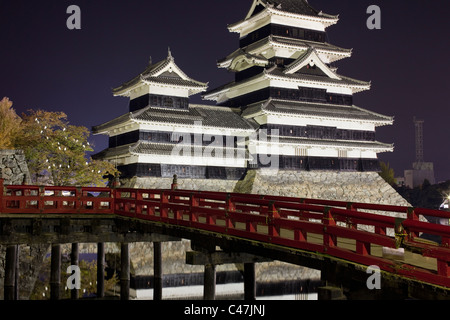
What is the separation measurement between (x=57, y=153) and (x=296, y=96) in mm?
23576

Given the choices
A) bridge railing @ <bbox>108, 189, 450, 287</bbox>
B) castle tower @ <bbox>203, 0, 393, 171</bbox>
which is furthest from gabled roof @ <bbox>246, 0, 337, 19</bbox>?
bridge railing @ <bbox>108, 189, 450, 287</bbox>

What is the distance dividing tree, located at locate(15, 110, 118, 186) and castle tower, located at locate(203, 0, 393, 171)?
48.8 ft

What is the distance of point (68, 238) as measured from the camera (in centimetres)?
2280

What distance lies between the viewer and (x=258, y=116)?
51000mm

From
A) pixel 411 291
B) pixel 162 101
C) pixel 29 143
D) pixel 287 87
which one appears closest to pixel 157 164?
pixel 162 101

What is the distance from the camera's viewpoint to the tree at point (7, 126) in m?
41.3

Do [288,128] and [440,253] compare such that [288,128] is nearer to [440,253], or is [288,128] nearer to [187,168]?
[187,168]

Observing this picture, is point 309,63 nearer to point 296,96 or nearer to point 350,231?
point 296,96

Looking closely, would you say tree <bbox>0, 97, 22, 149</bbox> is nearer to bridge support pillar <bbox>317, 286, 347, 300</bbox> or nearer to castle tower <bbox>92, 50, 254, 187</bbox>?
castle tower <bbox>92, 50, 254, 187</bbox>

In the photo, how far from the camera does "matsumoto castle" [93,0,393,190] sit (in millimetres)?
46500

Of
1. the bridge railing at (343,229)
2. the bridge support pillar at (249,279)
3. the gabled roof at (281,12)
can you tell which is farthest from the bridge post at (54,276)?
the gabled roof at (281,12)

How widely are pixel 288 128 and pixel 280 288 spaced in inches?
857

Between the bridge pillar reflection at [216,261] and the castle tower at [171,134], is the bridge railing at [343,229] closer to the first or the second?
the bridge pillar reflection at [216,261]

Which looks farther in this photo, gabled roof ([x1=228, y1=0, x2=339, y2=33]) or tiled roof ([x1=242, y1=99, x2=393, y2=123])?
gabled roof ([x1=228, y1=0, x2=339, y2=33])
